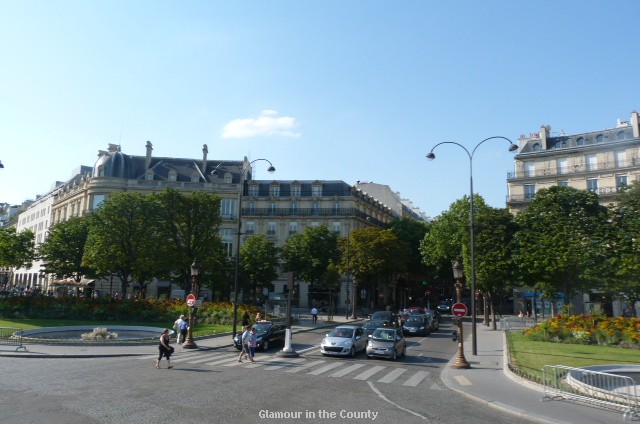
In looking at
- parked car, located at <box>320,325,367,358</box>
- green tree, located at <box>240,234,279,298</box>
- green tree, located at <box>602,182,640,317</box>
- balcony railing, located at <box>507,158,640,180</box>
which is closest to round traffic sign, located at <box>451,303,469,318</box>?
parked car, located at <box>320,325,367,358</box>

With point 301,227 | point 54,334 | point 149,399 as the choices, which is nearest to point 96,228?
point 54,334

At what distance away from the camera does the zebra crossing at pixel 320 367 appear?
16606 mm

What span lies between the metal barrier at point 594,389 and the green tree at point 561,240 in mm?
25621

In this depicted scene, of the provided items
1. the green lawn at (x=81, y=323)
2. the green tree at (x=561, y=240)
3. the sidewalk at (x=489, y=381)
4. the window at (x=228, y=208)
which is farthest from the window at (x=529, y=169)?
the green lawn at (x=81, y=323)

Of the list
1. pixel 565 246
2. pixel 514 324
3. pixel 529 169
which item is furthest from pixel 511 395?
pixel 529 169

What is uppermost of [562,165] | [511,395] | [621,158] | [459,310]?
[562,165]

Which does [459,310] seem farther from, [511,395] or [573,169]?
[573,169]

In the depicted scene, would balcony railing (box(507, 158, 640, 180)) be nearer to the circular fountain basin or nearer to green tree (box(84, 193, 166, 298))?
green tree (box(84, 193, 166, 298))

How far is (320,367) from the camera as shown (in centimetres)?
1883

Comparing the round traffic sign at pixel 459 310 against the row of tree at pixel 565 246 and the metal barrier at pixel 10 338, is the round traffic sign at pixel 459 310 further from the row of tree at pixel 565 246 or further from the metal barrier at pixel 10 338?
the metal barrier at pixel 10 338

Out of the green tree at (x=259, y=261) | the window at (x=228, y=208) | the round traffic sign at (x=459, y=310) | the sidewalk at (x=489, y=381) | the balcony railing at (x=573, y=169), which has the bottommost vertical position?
the sidewalk at (x=489, y=381)

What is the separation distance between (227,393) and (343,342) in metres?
9.80

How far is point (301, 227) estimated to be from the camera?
232ft

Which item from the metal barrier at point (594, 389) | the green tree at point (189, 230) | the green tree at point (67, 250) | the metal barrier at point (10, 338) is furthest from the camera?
the green tree at point (67, 250)
